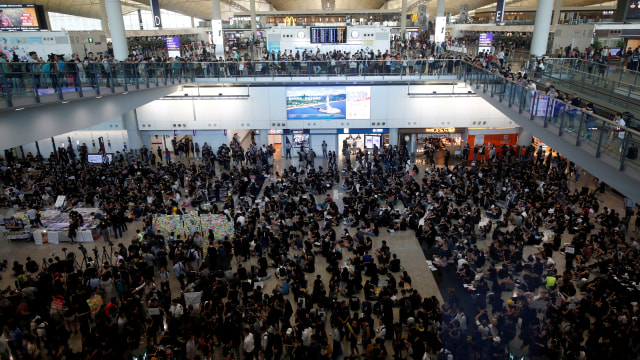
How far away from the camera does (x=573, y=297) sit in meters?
9.59

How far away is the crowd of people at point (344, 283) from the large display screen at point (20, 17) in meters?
15.3

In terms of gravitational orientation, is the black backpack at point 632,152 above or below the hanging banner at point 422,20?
below

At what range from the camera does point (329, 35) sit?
23891 millimetres

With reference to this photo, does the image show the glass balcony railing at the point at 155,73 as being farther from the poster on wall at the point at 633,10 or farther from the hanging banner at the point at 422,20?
the hanging banner at the point at 422,20

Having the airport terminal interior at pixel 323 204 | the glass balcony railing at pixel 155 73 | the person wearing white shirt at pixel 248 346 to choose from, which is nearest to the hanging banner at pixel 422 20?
the airport terminal interior at pixel 323 204

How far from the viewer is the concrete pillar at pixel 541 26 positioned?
1897 centimetres

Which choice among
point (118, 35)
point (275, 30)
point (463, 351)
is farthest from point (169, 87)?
point (463, 351)

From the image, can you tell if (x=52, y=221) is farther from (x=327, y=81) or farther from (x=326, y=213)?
(x=327, y=81)

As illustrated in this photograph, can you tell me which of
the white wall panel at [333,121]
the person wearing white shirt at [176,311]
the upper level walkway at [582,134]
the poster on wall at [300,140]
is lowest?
the person wearing white shirt at [176,311]

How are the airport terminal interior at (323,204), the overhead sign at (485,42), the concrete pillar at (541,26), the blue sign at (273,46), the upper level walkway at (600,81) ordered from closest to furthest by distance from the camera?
the airport terminal interior at (323,204) < the upper level walkway at (600,81) < the concrete pillar at (541,26) < the overhead sign at (485,42) < the blue sign at (273,46)

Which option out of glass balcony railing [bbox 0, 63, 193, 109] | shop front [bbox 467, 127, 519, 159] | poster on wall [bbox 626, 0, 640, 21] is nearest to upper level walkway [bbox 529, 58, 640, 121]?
poster on wall [bbox 626, 0, 640, 21]

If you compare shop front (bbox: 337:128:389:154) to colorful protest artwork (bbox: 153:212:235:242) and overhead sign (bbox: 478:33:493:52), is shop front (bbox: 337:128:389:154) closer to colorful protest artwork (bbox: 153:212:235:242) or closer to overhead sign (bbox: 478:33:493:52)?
overhead sign (bbox: 478:33:493:52)

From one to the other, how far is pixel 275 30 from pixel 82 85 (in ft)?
45.9

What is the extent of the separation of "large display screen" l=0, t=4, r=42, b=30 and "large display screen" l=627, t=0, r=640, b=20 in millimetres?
33676
